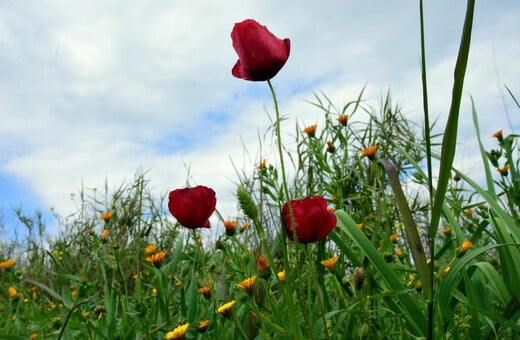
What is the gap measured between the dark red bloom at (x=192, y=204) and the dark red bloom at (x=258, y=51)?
0.96 ft

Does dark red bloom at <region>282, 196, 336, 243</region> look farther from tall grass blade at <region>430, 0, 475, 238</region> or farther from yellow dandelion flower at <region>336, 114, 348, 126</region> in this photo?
yellow dandelion flower at <region>336, 114, 348, 126</region>

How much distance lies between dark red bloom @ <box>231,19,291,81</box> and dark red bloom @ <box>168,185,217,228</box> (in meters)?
0.29

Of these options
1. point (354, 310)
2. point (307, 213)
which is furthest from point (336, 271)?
point (307, 213)

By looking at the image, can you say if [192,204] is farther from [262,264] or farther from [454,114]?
[454,114]

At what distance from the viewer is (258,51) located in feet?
2.74

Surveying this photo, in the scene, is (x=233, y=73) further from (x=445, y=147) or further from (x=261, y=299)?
(x=261, y=299)

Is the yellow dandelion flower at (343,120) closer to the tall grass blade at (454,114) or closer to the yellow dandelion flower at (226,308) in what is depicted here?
the yellow dandelion flower at (226,308)

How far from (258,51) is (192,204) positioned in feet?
1.17

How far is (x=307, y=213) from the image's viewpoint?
87 cm

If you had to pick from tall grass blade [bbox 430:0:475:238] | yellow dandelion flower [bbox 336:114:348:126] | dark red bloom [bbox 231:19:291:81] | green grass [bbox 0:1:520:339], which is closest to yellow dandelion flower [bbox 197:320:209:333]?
green grass [bbox 0:1:520:339]

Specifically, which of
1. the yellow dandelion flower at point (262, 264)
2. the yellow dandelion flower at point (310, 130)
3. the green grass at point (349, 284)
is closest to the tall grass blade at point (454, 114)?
the green grass at point (349, 284)

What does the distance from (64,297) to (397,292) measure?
2.53 feet

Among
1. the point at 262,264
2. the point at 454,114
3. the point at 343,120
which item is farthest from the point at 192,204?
the point at 343,120

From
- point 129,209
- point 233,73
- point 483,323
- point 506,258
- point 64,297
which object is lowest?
point 483,323
